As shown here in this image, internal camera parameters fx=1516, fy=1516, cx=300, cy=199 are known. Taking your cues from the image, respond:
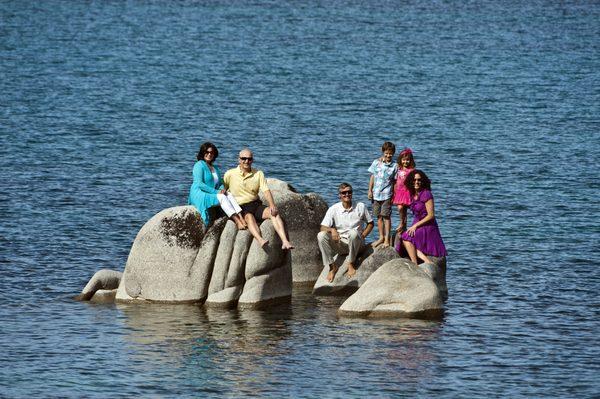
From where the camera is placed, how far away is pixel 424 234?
104 feet

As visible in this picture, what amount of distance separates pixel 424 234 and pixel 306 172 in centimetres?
1927

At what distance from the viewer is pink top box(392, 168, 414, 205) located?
32281 millimetres

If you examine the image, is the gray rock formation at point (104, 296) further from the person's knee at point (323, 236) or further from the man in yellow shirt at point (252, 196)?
the person's knee at point (323, 236)

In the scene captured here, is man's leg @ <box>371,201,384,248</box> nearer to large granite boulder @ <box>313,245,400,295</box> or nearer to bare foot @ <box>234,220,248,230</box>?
large granite boulder @ <box>313,245,400,295</box>

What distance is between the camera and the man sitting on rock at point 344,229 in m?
31.7

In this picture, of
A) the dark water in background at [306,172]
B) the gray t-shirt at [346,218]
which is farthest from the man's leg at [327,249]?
the dark water in background at [306,172]

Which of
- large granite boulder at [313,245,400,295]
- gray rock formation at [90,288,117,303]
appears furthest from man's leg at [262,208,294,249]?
gray rock formation at [90,288,117,303]

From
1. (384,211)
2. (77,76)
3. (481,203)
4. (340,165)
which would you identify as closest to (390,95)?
(77,76)

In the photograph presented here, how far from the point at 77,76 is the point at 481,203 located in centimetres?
4054

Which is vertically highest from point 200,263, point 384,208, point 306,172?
point 306,172

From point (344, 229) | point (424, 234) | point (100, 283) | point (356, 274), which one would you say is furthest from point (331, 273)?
point (100, 283)

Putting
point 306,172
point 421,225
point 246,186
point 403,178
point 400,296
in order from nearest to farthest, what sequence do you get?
point 400,296, point 246,186, point 421,225, point 403,178, point 306,172

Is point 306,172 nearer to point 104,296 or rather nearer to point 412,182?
point 412,182

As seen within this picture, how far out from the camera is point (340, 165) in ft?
174
